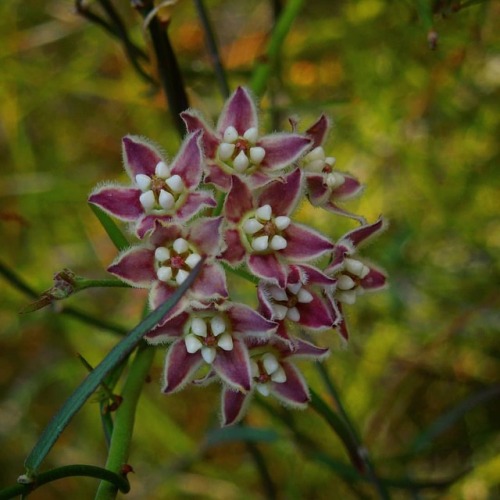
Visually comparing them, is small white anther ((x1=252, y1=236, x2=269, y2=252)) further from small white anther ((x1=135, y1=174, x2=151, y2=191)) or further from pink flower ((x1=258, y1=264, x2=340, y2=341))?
small white anther ((x1=135, y1=174, x2=151, y2=191))

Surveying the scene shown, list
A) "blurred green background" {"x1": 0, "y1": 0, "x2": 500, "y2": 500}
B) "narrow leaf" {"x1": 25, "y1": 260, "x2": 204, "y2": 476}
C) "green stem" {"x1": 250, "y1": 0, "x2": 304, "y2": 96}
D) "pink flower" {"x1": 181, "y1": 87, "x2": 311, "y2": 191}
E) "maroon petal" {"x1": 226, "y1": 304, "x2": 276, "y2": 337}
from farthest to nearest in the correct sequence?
"blurred green background" {"x1": 0, "y1": 0, "x2": 500, "y2": 500} → "green stem" {"x1": 250, "y1": 0, "x2": 304, "y2": 96} → "pink flower" {"x1": 181, "y1": 87, "x2": 311, "y2": 191} → "maroon petal" {"x1": 226, "y1": 304, "x2": 276, "y2": 337} → "narrow leaf" {"x1": 25, "y1": 260, "x2": 204, "y2": 476}

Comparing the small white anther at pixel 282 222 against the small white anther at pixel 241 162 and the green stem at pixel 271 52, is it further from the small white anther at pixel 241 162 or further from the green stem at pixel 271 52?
the green stem at pixel 271 52

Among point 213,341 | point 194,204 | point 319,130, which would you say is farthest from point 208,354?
point 319,130

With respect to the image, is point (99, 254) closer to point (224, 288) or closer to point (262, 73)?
point (262, 73)

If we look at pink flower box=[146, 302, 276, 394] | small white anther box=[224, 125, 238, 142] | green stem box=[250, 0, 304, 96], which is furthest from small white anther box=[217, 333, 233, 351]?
green stem box=[250, 0, 304, 96]

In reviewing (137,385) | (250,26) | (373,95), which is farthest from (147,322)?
(250,26)


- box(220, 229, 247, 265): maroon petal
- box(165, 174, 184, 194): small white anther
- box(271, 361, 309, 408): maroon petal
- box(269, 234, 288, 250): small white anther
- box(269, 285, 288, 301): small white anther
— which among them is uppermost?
box(165, 174, 184, 194): small white anther

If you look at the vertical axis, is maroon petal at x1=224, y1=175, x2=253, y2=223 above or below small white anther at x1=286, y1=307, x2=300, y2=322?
above
